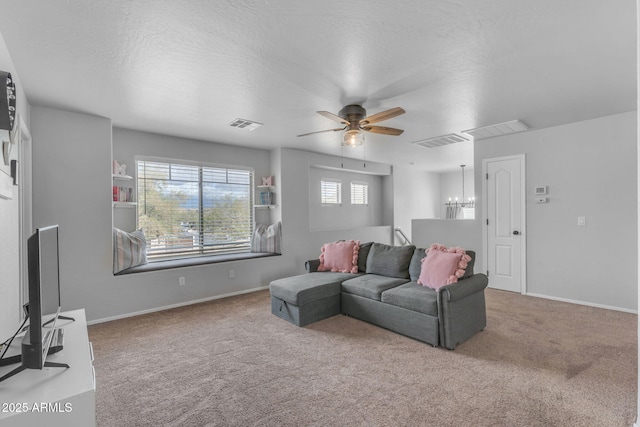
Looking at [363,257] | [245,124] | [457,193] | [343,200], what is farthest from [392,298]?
[457,193]

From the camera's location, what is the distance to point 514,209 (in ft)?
15.6

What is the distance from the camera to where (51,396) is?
1.17m

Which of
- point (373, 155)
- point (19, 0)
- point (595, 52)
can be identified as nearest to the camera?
point (19, 0)

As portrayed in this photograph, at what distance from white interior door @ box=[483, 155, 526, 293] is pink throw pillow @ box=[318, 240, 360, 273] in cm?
236

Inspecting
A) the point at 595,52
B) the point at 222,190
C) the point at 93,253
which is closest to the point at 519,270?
the point at 595,52

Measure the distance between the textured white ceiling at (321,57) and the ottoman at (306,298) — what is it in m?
2.04

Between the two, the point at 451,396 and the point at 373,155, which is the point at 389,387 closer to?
the point at 451,396

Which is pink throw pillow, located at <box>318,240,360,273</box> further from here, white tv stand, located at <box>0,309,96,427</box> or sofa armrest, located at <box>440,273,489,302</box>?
white tv stand, located at <box>0,309,96,427</box>

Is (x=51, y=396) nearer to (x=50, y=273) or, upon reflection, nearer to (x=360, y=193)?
(x=50, y=273)

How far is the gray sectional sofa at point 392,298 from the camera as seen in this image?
2875mm

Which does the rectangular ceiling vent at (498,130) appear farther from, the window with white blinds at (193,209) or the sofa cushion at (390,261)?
the window with white blinds at (193,209)

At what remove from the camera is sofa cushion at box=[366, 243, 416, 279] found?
3.81m

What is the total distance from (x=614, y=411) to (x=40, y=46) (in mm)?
4500

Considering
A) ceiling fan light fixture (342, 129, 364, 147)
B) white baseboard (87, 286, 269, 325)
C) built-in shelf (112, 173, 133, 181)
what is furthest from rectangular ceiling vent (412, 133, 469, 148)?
built-in shelf (112, 173, 133, 181)
